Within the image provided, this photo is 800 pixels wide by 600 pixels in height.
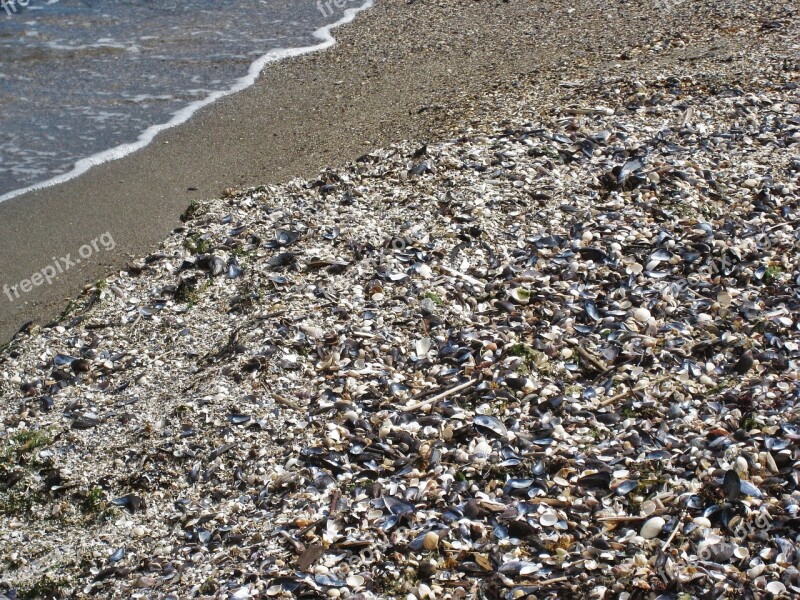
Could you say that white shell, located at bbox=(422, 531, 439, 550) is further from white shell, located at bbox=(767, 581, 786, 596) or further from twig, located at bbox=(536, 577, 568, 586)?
white shell, located at bbox=(767, 581, 786, 596)

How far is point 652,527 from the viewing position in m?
3.00

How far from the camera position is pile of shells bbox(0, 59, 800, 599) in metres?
3.03

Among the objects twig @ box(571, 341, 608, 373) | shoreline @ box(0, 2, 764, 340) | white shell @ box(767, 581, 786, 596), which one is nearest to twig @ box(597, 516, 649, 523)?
white shell @ box(767, 581, 786, 596)

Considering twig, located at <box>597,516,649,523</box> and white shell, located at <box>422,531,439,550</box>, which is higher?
white shell, located at <box>422,531,439,550</box>

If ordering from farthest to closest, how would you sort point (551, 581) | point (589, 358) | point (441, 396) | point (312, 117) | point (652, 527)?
point (312, 117)
point (589, 358)
point (441, 396)
point (652, 527)
point (551, 581)

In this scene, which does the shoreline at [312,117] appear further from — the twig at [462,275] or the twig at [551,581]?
the twig at [551,581]

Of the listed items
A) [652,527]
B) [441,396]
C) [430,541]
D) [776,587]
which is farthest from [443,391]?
[776,587]

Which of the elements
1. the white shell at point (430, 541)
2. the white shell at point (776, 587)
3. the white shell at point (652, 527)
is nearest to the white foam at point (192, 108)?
the white shell at point (430, 541)

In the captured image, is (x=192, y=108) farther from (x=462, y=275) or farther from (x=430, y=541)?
(x=430, y=541)

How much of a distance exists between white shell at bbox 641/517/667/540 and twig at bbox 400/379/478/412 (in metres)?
1.07

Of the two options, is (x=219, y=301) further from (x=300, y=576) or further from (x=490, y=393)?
(x=300, y=576)

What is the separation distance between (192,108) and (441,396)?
17.6 ft

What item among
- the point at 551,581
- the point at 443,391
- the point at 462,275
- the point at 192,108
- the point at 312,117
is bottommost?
the point at 551,581

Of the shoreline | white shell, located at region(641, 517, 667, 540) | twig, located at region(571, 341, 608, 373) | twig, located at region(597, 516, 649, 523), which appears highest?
the shoreline
